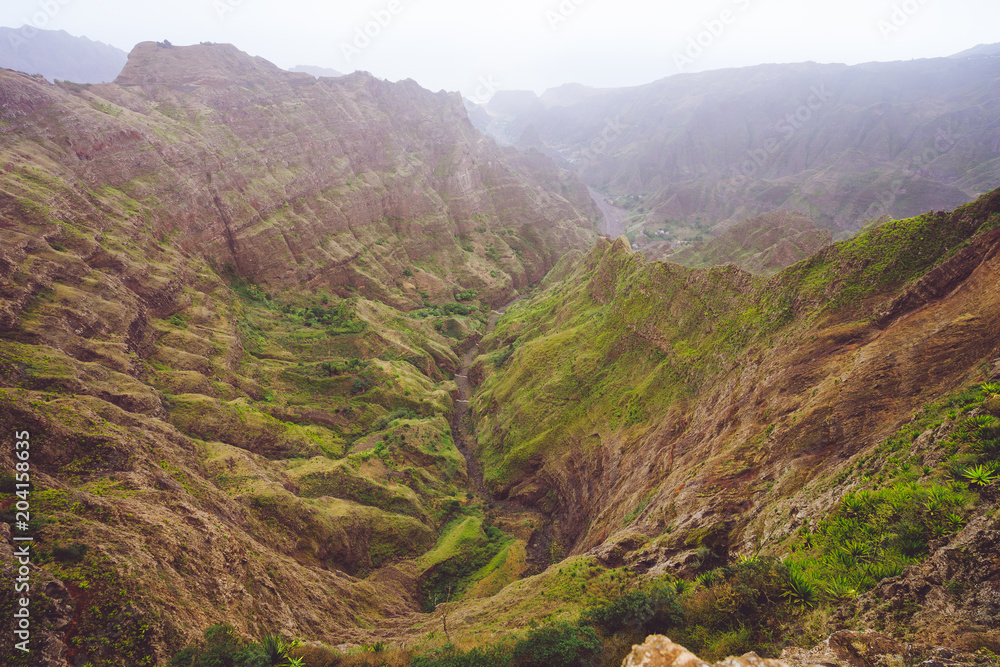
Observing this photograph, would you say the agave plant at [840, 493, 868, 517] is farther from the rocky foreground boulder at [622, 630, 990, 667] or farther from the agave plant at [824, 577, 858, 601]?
the rocky foreground boulder at [622, 630, 990, 667]

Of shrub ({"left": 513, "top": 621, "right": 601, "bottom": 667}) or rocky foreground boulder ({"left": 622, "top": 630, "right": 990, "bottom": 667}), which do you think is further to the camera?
shrub ({"left": 513, "top": 621, "right": 601, "bottom": 667})

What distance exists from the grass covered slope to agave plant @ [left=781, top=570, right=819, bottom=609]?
228 inches

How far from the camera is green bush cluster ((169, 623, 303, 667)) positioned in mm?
17703

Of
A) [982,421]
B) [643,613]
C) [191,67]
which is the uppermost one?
[191,67]

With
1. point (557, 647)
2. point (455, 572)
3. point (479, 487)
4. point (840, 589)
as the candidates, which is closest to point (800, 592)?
point (840, 589)

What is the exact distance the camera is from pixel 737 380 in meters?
33.9

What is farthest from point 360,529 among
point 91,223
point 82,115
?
point 82,115

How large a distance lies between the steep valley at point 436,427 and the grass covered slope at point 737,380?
221 mm

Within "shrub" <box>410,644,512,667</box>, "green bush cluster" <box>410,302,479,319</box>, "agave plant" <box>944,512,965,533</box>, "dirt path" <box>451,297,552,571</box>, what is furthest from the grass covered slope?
"green bush cluster" <box>410,302,479,319</box>

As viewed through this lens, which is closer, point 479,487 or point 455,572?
point 455,572

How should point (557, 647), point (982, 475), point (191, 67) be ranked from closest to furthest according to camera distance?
Answer: point (982, 475)
point (557, 647)
point (191, 67)

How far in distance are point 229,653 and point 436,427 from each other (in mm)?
41988

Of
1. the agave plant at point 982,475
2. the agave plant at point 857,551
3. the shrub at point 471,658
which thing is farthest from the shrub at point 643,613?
the agave plant at point 982,475

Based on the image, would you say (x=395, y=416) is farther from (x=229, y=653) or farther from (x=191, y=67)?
(x=191, y=67)
